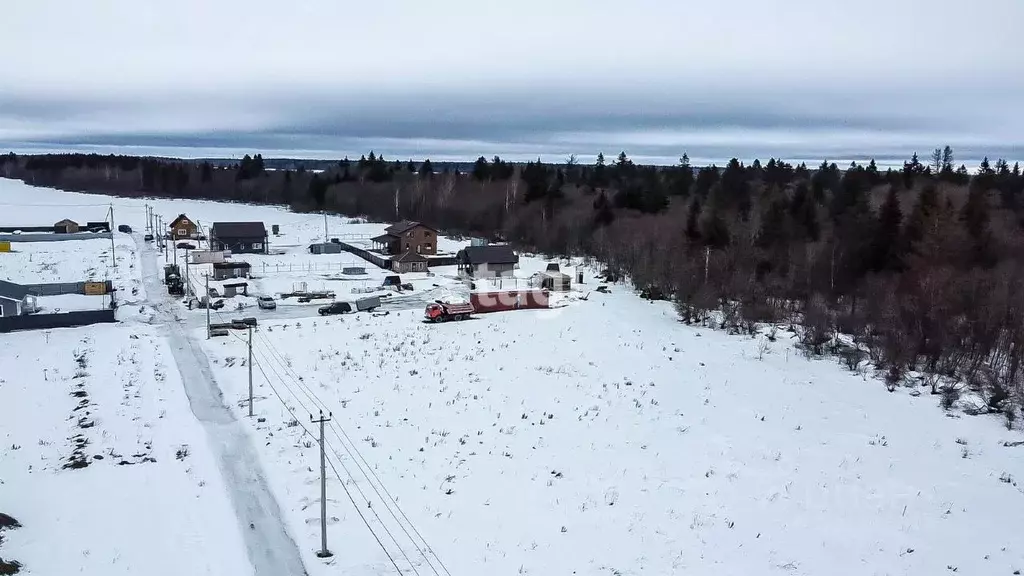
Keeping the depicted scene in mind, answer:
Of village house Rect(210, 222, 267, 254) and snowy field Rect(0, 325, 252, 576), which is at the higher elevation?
village house Rect(210, 222, 267, 254)

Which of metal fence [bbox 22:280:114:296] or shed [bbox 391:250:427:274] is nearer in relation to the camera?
metal fence [bbox 22:280:114:296]

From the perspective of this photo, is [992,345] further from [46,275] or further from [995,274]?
[46,275]

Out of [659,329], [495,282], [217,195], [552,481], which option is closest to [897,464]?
[552,481]

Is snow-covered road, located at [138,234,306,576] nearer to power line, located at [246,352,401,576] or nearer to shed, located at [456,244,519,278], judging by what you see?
power line, located at [246,352,401,576]

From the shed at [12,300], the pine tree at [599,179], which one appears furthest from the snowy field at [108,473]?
the pine tree at [599,179]

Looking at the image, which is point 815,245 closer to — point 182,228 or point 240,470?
point 240,470

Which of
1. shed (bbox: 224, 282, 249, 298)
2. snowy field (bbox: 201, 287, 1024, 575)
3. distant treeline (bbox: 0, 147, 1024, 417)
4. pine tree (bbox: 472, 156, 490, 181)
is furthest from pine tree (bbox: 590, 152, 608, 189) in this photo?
snowy field (bbox: 201, 287, 1024, 575)

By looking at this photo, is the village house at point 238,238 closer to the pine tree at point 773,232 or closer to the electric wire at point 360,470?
the electric wire at point 360,470

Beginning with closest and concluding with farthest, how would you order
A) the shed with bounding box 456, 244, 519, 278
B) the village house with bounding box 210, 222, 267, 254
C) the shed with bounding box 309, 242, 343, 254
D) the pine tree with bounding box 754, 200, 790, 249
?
the pine tree with bounding box 754, 200, 790, 249 < the shed with bounding box 456, 244, 519, 278 < the village house with bounding box 210, 222, 267, 254 < the shed with bounding box 309, 242, 343, 254
